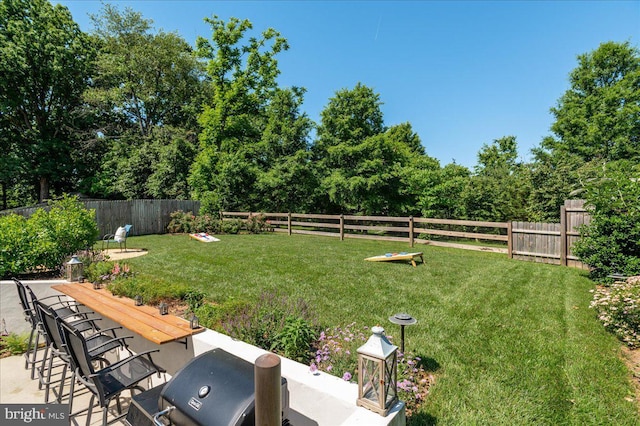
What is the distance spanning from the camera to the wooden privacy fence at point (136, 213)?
45.9ft

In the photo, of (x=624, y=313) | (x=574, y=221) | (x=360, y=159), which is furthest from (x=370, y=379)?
(x=360, y=159)

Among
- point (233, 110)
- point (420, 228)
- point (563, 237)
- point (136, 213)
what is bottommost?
Result: point (420, 228)

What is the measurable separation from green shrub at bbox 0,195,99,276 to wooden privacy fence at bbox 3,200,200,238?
8623 millimetres

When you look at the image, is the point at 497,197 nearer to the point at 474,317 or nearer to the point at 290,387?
the point at 474,317

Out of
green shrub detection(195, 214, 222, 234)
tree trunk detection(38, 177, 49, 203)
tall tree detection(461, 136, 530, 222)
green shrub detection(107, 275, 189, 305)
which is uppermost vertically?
tree trunk detection(38, 177, 49, 203)

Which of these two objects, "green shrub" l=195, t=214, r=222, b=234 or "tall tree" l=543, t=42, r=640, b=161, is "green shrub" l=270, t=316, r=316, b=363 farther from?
"tall tree" l=543, t=42, r=640, b=161

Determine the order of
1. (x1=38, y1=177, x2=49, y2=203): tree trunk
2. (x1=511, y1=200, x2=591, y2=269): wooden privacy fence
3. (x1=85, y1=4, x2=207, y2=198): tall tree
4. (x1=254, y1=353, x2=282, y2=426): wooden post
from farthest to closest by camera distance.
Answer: (x1=38, y1=177, x2=49, y2=203): tree trunk
(x1=85, y1=4, x2=207, y2=198): tall tree
(x1=511, y1=200, x2=591, y2=269): wooden privacy fence
(x1=254, y1=353, x2=282, y2=426): wooden post

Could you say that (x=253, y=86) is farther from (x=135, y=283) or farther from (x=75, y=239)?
(x=135, y=283)

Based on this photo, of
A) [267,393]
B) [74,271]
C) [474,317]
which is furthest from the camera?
[74,271]

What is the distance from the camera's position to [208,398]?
5.59 ft

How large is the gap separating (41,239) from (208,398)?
5.87m

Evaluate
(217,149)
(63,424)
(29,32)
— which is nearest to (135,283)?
(63,424)

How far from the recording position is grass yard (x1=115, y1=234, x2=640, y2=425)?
2.47 metres

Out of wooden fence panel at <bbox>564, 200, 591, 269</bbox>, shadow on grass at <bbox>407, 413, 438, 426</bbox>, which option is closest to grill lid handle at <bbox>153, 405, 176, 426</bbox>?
shadow on grass at <bbox>407, 413, 438, 426</bbox>
